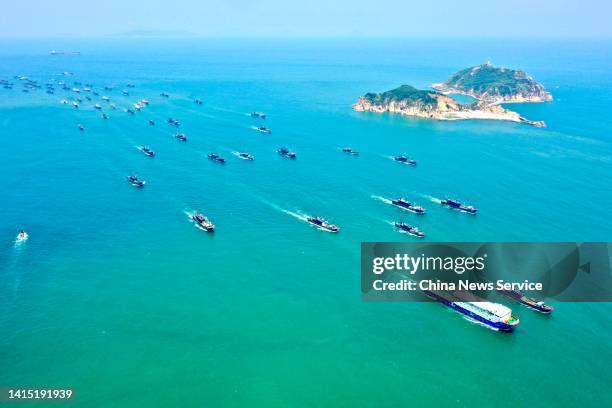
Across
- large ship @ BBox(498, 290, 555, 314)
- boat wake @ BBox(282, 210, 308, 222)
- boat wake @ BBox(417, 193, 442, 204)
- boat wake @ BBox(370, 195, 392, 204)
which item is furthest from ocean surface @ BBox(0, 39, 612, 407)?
boat wake @ BBox(417, 193, 442, 204)

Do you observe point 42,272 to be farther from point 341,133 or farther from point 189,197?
point 341,133

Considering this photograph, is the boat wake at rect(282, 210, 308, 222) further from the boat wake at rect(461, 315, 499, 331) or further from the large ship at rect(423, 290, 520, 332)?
the boat wake at rect(461, 315, 499, 331)

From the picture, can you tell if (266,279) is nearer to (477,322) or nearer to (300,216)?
Answer: (300,216)

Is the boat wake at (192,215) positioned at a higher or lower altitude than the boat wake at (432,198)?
lower

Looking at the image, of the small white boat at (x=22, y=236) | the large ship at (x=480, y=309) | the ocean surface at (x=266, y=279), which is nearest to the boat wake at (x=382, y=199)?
the ocean surface at (x=266, y=279)

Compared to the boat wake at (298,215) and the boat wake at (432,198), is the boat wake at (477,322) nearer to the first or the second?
the boat wake at (298,215)

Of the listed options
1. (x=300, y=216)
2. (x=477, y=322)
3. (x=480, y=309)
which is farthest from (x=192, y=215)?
(x=477, y=322)
